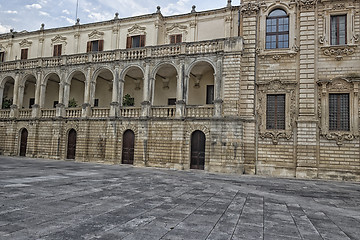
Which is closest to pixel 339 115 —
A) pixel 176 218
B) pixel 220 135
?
pixel 220 135

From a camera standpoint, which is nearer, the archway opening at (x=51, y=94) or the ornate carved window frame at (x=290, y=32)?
the ornate carved window frame at (x=290, y=32)

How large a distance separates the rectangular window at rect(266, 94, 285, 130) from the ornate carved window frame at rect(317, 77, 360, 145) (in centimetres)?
232

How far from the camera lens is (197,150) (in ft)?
62.3

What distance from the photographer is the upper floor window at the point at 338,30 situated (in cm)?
1786

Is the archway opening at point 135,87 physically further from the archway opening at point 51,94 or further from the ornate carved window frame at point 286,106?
the ornate carved window frame at point 286,106

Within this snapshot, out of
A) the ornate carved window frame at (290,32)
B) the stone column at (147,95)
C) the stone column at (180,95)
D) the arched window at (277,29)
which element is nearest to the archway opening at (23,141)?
the stone column at (147,95)

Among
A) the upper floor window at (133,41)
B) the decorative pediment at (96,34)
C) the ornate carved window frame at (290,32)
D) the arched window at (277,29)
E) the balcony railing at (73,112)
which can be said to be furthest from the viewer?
the decorative pediment at (96,34)

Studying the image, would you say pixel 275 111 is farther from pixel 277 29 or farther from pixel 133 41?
pixel 133 41

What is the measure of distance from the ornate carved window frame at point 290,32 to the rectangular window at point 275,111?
2.79 metres

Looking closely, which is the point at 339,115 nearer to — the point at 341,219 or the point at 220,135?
the point at 220,135

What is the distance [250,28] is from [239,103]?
5.70 m

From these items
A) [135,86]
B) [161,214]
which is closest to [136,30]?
[135,86]

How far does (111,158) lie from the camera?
69.1ft

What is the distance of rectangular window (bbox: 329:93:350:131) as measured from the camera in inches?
672
